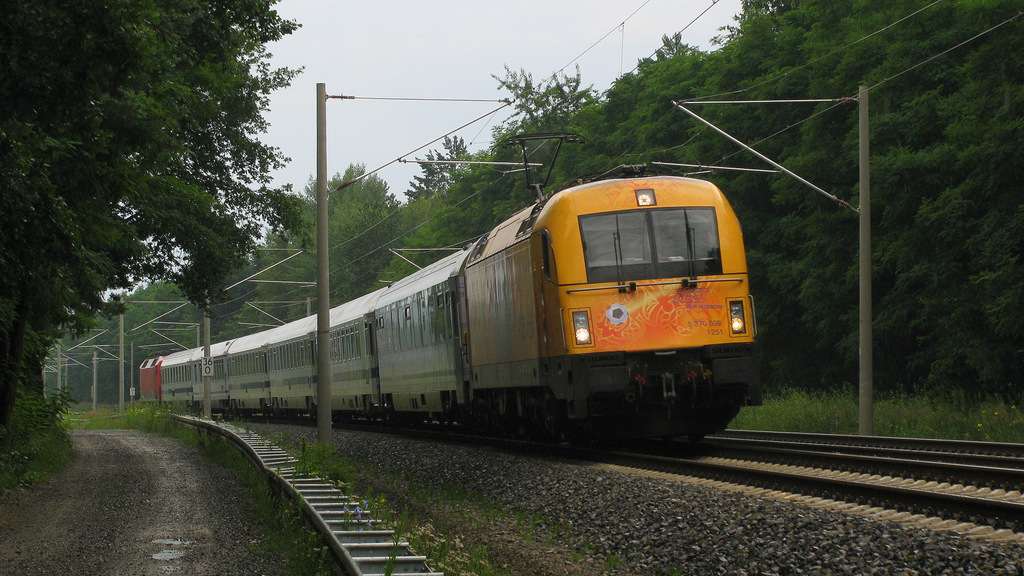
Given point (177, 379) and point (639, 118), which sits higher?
point (639, 118)

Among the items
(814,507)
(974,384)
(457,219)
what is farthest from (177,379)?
(814,507)

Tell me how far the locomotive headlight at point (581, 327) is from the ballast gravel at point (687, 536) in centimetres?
158

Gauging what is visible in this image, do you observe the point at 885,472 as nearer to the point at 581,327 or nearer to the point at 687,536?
the point at 687,536

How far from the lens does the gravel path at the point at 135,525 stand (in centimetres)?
933

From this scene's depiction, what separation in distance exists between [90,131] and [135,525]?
13.9 feet

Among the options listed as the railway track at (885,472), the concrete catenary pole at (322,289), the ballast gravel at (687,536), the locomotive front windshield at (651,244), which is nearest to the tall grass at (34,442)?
the concrete catenary pole at (322,289)

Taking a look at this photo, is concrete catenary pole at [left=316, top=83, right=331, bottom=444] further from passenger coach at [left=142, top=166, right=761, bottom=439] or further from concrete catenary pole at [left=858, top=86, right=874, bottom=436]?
concrete catenary pole at [left=858, top=86, right=874, bottom=436]

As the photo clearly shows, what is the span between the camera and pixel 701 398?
45.9ft

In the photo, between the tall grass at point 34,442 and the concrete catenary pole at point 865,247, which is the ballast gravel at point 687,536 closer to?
the tall grass at point 34,442

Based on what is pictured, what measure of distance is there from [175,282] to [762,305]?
58.1ft

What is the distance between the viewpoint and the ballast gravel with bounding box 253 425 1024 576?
705cm

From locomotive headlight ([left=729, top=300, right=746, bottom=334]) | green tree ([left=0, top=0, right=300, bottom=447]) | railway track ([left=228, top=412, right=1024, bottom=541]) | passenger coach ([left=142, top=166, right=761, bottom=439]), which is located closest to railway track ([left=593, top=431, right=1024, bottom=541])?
railway track ([left=228, top=412, right=1024, bottom=541])

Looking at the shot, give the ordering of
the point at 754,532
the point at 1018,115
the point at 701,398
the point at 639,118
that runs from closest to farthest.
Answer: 1. the point at 754,532
2. the point at 701,398
3. the point at 1018,115
4. the point at 639,118

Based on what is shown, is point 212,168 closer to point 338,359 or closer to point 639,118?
point 338,359
